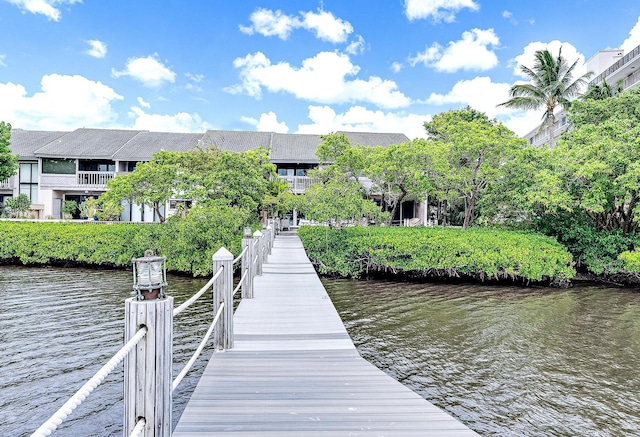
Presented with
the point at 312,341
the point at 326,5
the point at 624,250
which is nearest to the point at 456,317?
the point at 312,341

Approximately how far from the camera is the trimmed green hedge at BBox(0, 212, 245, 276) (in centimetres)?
1522

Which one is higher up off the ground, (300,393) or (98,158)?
(98,158)

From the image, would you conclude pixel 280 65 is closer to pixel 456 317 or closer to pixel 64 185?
pixel 64 185

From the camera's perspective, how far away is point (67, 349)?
7320 millimetres

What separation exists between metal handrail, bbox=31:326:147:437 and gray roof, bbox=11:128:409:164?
22.5 meters

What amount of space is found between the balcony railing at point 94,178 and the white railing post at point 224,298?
892 inches

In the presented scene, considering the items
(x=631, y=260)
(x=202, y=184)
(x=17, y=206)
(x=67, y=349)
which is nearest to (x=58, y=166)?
(x=17, y=206)

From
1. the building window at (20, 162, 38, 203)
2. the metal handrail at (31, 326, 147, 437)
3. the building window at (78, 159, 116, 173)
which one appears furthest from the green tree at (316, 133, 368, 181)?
the building window at (20, 162, 38, 203)

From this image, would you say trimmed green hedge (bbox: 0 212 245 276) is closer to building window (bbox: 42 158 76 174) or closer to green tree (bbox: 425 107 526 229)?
building window (bbox: 42 158 76 174)

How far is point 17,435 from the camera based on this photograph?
4.68 m

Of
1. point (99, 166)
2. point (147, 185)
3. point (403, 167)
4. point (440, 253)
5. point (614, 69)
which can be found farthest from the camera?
point (614, 69)

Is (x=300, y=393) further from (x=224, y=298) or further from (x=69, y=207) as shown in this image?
(x=69, y=207)

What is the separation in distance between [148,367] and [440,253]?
13.7m

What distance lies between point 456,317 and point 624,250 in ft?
30.9
